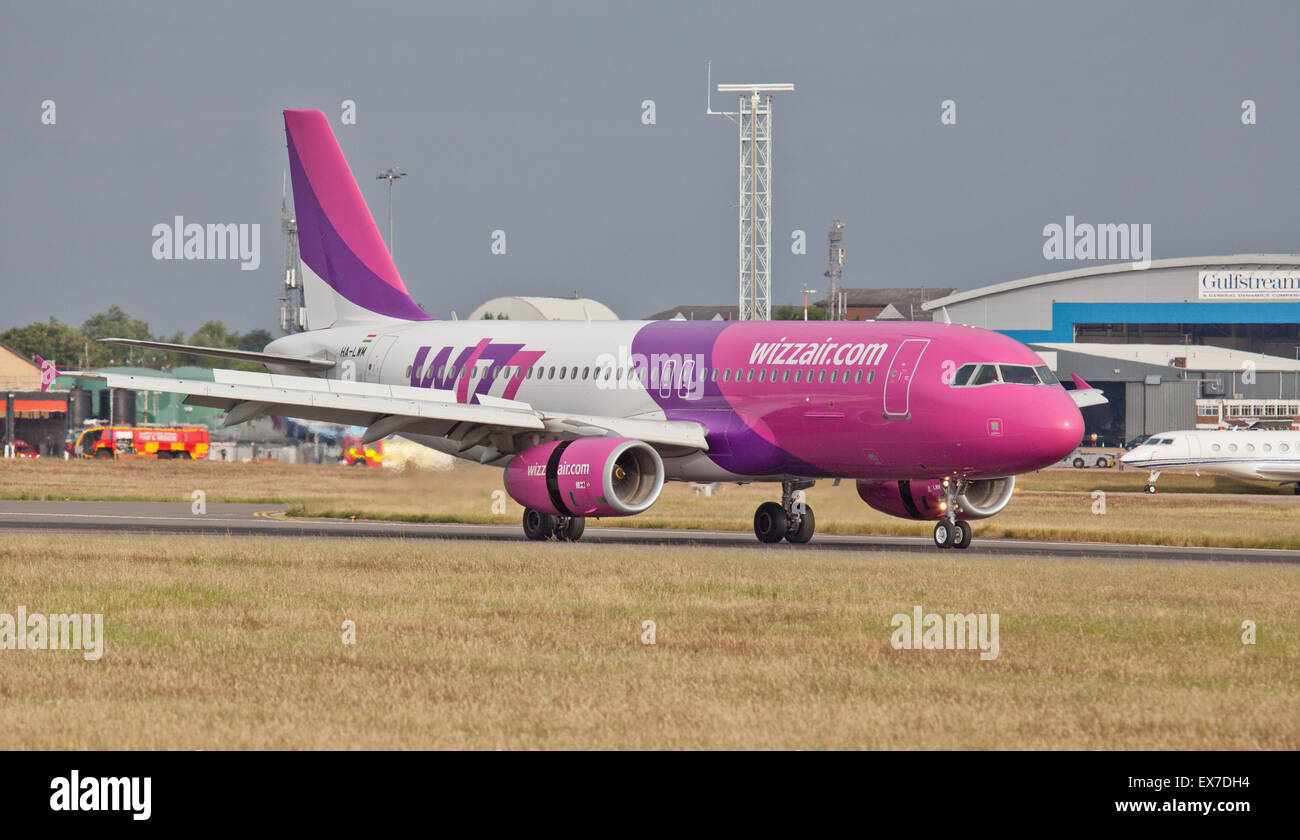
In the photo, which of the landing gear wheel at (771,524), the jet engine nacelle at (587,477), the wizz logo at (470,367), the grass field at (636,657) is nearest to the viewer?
the grass field at (636,657)

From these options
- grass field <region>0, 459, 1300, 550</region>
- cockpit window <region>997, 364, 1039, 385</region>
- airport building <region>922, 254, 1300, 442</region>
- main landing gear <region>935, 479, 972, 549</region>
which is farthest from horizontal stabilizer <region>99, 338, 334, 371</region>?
airport building <region>922, 254, 1300, 442</region>

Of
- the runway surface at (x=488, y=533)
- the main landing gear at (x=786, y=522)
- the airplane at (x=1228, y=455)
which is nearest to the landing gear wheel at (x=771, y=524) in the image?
the main landing gear at (x=786, y=522)

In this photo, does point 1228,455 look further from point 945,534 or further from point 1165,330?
point 1165,330

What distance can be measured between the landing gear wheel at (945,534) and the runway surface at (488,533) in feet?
1.12

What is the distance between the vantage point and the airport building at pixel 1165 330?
110 meters

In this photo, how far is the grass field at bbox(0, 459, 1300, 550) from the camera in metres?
38.6

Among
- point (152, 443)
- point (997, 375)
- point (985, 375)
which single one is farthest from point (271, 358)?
point (152, 443)

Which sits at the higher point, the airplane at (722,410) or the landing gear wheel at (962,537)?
the airplane at (722,410)

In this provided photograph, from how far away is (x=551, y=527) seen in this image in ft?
114

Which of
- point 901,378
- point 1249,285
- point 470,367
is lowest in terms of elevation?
point 901,378

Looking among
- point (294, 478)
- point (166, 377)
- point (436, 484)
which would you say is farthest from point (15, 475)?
point (166, 377)

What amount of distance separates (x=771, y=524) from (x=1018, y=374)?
6.85m

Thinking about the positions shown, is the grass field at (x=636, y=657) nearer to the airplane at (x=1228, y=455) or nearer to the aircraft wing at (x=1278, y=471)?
the aircraft wing at (x=1278, y=471)
